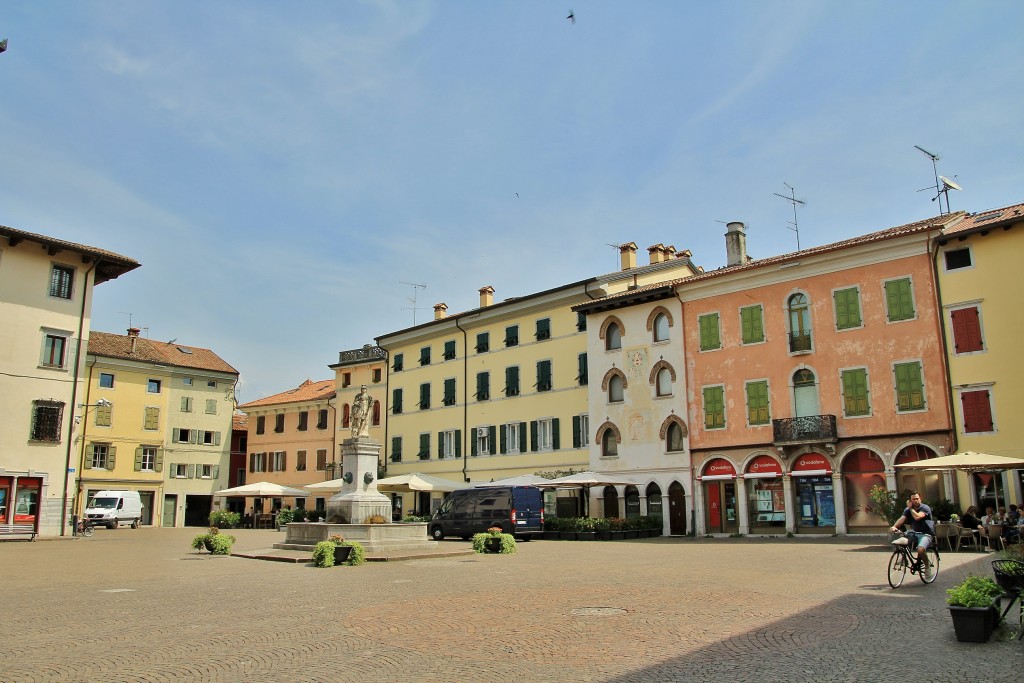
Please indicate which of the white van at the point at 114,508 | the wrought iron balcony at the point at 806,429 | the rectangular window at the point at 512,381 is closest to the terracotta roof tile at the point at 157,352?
the white van at the point at 114,508

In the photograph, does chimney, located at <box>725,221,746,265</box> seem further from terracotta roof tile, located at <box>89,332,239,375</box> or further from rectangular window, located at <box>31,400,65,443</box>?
terracotta roof tile, located at <box>89,332,239,375</box>

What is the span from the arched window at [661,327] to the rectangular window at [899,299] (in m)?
9.30

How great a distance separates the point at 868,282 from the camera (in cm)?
3014

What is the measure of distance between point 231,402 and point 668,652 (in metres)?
55.5

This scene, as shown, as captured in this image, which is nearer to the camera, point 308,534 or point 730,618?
point 730,618

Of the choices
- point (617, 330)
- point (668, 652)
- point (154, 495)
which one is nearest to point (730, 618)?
point (668, 652)

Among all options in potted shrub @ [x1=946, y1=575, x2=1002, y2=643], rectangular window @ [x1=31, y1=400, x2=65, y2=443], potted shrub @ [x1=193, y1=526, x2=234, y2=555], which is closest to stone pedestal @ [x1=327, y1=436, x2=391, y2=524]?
potted shrub @ [x1=193, y1=526, x2=234, y2=555]

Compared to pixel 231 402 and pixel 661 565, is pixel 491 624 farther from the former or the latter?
pixel 231 402

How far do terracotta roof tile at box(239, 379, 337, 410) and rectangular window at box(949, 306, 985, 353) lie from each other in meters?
38.9

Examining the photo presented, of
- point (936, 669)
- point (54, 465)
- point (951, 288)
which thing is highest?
point (951, 288)

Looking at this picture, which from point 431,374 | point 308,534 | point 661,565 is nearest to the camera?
point 661,565

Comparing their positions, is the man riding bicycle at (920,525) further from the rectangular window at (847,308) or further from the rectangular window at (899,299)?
the rectangular window at (847,308)

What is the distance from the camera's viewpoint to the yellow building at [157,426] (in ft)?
166

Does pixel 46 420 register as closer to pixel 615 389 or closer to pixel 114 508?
pixel 114 508
